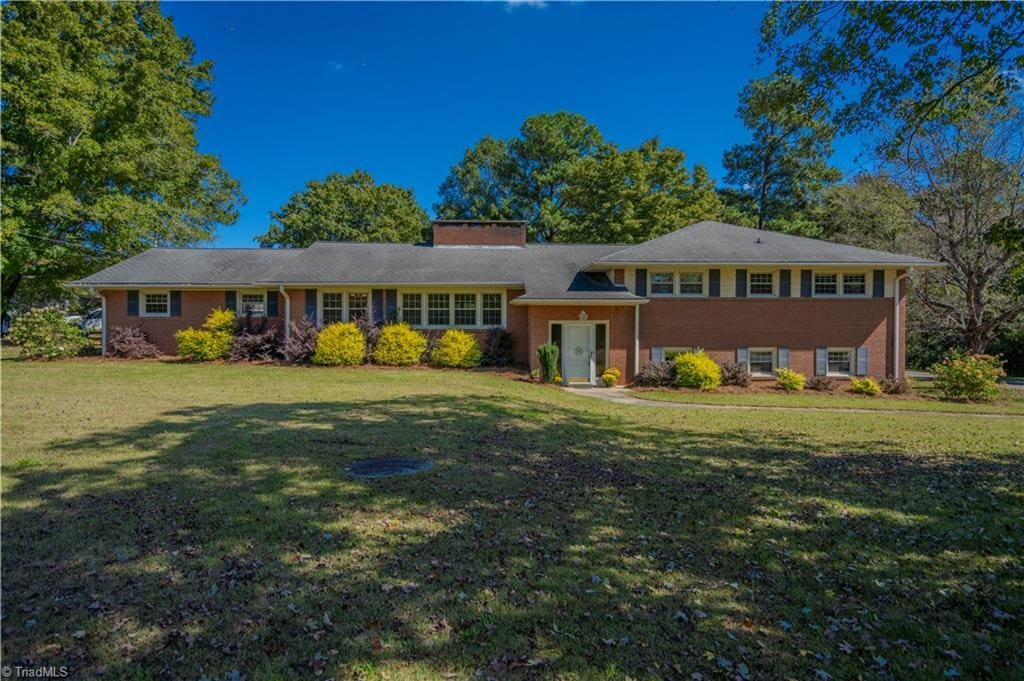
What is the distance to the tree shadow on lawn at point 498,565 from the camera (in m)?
3.06

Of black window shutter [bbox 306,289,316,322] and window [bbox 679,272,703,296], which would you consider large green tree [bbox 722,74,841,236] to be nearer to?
window [bbox 679,272,703,296]

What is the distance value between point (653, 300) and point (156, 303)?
64.9 feet

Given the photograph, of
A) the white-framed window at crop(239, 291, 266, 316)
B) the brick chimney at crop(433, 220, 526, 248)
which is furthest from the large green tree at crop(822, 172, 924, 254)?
the white-framed window at crop(239, 291, 266, 316)

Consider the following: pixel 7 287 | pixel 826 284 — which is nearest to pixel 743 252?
pixel 826 284

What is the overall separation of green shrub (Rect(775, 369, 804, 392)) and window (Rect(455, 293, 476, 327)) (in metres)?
11.0

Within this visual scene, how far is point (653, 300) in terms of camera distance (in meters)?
18.7

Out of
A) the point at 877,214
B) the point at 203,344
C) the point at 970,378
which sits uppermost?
the point at 877,214

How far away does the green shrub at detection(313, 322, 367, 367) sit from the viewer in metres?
18.8

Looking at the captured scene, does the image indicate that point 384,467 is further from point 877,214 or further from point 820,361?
point 877,214

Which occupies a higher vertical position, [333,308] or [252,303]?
[252,303]

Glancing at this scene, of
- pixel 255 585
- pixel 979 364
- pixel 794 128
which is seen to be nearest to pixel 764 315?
pixel 979 364

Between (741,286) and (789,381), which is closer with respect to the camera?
(789,381)

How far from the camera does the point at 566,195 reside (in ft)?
113

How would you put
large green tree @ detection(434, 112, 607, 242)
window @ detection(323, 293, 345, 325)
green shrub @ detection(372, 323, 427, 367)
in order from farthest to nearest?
large green tree @ detection(434, 112, 607, 242)
window @ detection(323, 293, 345, 325)
green shrub @ detection(372, 323, 427, 367)
